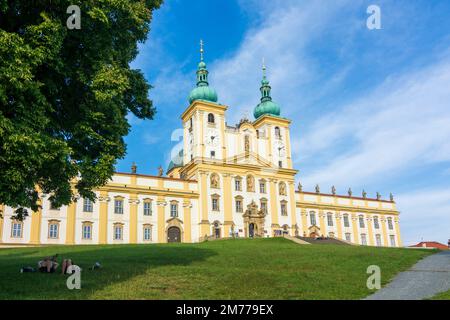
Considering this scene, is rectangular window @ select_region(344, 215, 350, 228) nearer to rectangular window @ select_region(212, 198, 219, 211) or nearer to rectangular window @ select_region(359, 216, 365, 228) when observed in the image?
rectangular window @ select_region(359, 216, 365, 228)

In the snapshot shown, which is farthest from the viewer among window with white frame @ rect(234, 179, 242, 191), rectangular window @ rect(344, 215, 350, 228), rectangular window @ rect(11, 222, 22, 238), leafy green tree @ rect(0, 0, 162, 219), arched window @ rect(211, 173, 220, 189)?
rectangular window @ rect(344, 215, 350, 228)

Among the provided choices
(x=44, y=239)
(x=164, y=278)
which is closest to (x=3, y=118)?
(x=164, y=278)

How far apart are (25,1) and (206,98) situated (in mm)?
45977

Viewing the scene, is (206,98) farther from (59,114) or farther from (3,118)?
(3,118)

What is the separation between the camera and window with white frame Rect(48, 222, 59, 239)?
45812mm

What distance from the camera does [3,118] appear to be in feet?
38.5

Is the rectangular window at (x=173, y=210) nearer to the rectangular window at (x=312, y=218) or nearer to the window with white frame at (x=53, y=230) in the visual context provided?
the window with white frame at (x=53, y=230)

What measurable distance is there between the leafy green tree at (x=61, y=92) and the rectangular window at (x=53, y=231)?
31.3 m

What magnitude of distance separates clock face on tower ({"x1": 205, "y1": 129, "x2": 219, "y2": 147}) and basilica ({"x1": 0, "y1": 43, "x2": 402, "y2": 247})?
0.13 metres

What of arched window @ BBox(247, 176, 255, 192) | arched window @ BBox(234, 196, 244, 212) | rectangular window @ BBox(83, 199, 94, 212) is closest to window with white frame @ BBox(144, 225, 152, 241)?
rectangular window @ BBox(83, 199, 94, 212)

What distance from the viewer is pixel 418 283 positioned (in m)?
15.9

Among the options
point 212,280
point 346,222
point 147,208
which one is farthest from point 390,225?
point 212,280

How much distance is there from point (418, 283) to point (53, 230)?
39.1m

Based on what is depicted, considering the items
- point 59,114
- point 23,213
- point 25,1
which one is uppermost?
point 25,1
